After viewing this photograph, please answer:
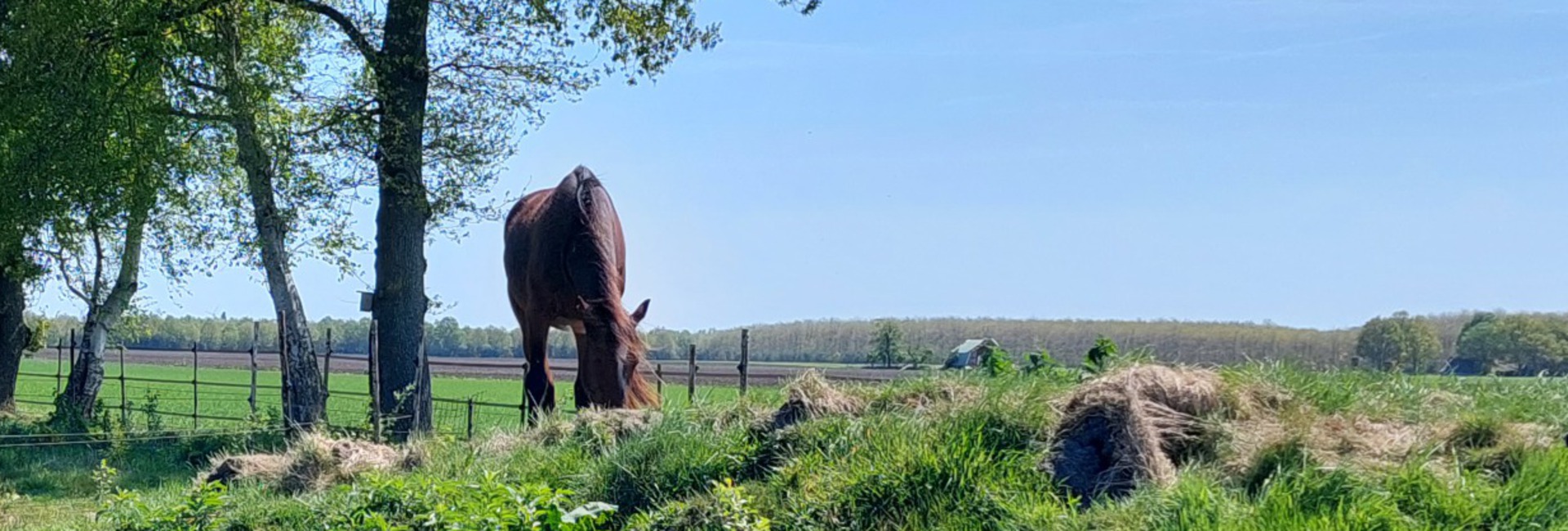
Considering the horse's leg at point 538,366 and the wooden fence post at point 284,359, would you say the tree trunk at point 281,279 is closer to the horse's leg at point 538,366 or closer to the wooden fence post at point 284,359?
the wooden fence post at point 284,359

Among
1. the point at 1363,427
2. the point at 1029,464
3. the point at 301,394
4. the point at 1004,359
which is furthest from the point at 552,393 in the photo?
the point at 1363,427

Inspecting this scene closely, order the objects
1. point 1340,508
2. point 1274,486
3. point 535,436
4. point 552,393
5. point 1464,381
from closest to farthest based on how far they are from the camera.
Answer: point 1340,508 → point 1274,486 → point 1464,381 → point 535,436 → point 552,393

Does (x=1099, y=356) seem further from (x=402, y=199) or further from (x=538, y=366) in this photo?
(x=402, y=199)

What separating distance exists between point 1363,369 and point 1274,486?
2.33m

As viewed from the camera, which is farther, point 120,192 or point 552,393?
point 120,192

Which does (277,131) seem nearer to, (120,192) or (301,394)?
(120,192)

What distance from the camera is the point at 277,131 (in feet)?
46.2

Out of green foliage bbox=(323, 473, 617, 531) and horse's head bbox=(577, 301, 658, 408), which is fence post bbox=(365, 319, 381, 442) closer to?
horse's head bbox=(577, 301, 658, 408)

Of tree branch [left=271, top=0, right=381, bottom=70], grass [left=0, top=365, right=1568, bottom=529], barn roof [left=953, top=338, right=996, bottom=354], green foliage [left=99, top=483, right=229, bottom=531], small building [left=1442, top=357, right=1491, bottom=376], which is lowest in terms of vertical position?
green foliage [left=99, top=483, right=229, bottom=531]

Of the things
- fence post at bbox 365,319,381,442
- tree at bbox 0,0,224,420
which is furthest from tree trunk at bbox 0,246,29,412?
fence post at bbox 365,319,381,442

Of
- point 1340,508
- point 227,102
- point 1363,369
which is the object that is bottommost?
point 1340,508

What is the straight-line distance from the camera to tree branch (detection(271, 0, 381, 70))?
13.7 meters

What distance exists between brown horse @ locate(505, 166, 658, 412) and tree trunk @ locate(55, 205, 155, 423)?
675cm

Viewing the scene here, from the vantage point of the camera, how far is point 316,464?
861cm
